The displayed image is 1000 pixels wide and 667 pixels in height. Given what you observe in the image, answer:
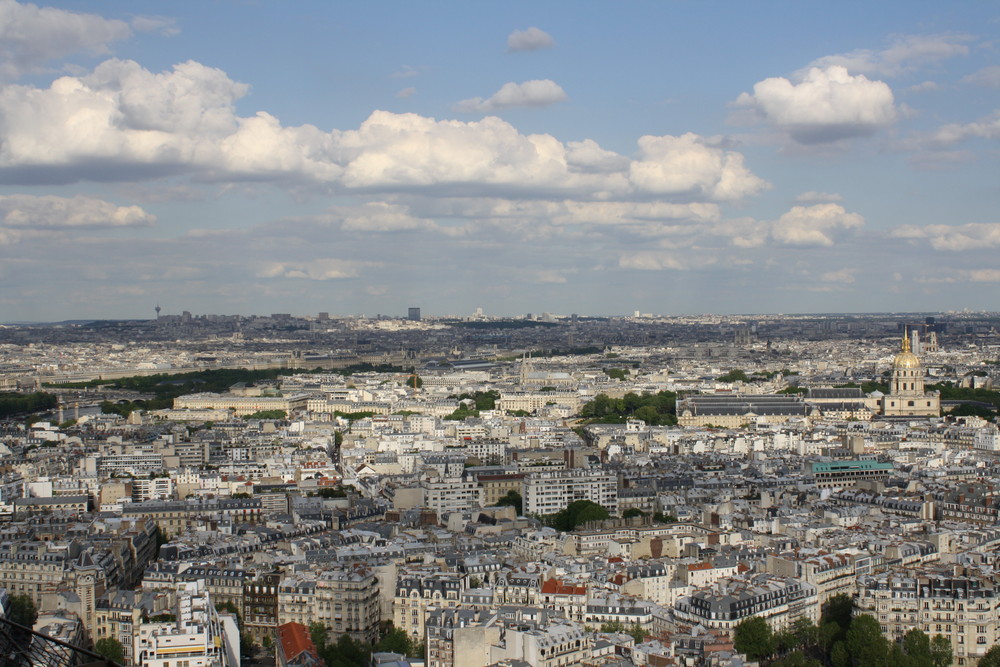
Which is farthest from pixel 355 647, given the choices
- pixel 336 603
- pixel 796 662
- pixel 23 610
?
pixel 796 662

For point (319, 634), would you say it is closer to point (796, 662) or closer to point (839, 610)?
point (796, 662)

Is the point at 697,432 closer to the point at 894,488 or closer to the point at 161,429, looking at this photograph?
the point at 894,488

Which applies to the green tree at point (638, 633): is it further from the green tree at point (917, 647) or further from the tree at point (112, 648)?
the tree at point (112, 648)

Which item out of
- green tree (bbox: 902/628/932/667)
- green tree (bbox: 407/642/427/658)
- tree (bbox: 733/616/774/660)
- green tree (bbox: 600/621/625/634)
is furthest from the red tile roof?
green tree (bbox: 902/628/932/667)

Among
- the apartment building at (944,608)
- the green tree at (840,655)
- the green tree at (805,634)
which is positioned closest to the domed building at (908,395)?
the apartment building at (944,608)

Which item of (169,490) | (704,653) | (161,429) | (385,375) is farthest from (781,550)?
(385,375)

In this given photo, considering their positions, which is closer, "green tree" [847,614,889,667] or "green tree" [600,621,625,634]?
"green tree" [847,614,889,667]

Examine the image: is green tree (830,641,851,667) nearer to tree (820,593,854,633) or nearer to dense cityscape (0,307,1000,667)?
dense cityscape (0,307,1000,667)
